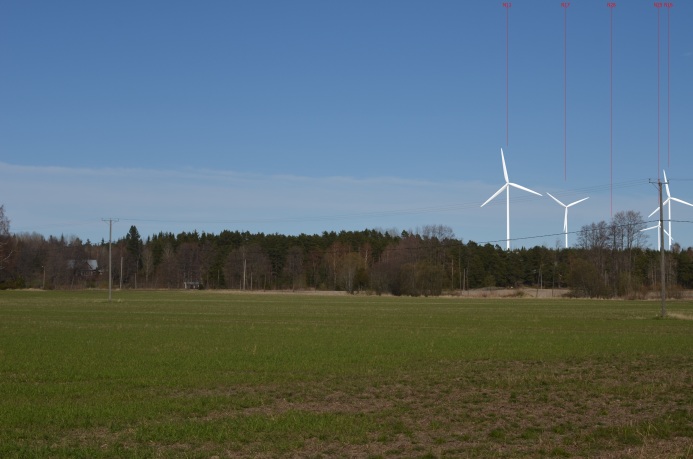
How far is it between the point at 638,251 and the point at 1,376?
16876 centimetres

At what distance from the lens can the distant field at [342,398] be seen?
1334 centimetres

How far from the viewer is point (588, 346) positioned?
34000 millimetres

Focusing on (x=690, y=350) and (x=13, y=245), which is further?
(x=13, y=245)

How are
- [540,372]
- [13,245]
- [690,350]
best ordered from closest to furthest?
[540,372] < [690,350] < [13,245]

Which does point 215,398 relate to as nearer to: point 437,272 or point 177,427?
point 177,427

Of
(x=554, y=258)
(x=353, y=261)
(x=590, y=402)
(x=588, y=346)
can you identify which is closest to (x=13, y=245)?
(x=353, y=261)

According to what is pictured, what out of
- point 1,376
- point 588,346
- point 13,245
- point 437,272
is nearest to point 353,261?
point 437,272

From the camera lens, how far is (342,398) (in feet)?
61.5

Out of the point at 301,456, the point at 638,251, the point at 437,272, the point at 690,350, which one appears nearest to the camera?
the point at 301,456

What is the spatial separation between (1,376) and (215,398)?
786 centimetres

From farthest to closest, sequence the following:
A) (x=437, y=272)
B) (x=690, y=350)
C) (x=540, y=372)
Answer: (x=437, y=272) < (x=690, y=350) < (x=540, y=372)

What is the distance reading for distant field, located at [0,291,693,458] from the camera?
525 inches

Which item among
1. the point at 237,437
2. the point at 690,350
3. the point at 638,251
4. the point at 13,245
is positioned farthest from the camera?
the point at 13,245

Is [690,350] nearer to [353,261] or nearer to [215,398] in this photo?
[215,398]
